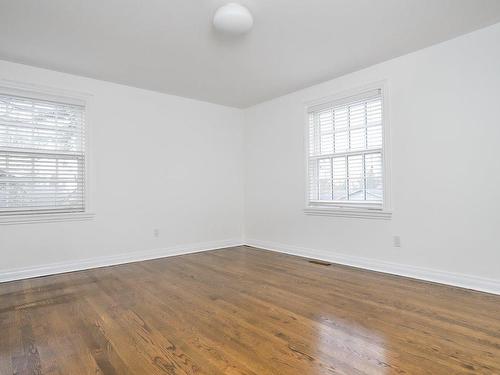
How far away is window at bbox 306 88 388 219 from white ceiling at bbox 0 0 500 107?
481 mm

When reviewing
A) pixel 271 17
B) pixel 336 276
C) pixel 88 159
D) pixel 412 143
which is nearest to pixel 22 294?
pixel 88 159

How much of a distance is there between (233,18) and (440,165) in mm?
2476

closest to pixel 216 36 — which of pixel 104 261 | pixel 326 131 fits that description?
pixel 326 131

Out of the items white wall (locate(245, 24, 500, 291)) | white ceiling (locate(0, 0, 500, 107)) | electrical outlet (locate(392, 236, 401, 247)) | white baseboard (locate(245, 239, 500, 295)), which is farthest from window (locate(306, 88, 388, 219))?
white baseboard (locate(245, 239, 500, 295))

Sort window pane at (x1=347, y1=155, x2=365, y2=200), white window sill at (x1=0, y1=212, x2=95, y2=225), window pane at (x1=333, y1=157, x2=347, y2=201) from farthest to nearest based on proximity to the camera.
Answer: window pane at (x1=333, y1=157, x2=347, y2=201), window pane at (x1=347, y1=155, x2=365, y2=200), white window sill at (x1=0, y1=212, x2=95, y2=225)

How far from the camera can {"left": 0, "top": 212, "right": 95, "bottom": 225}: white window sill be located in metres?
3.40

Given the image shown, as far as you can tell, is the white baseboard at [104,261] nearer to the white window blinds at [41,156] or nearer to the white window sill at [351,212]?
the white window blinds at [41,156]

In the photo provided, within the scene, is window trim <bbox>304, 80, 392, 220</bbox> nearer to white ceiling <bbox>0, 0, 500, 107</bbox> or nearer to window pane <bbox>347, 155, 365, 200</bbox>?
window pane <bbox>347, 155, 365, 200</bbox>

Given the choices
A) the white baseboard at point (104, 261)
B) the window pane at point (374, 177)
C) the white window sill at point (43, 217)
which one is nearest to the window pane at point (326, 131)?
the window pane at point (374, 177)

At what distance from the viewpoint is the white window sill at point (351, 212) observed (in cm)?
357

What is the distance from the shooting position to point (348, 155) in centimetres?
400

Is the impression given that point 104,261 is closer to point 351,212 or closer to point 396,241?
point 351,212

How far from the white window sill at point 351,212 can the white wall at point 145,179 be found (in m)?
1.66

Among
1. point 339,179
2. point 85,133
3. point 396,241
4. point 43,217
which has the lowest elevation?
point 396,241
